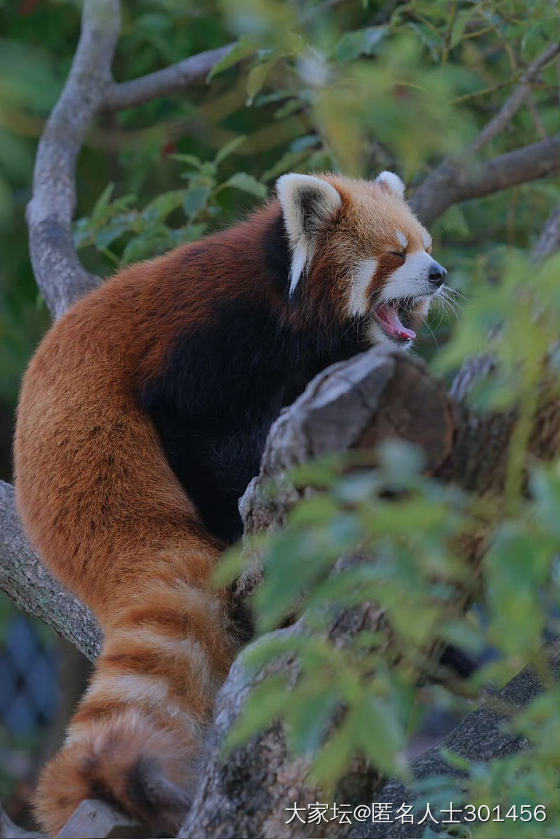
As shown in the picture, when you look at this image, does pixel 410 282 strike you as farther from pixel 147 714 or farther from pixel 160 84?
pixel 160 84

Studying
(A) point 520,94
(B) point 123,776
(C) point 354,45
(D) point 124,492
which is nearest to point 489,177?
(A) point 520,94

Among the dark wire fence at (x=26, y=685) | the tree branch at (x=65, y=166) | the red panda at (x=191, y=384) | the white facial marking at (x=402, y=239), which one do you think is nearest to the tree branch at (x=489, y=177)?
the red panda at (x=191, y=384)

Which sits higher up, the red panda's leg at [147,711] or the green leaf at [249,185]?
the green leaf at [249,185]

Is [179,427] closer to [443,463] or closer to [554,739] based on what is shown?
[443,463]

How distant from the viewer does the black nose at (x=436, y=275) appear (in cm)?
287

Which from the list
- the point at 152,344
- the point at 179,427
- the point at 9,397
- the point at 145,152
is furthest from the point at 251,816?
the point at 9,397

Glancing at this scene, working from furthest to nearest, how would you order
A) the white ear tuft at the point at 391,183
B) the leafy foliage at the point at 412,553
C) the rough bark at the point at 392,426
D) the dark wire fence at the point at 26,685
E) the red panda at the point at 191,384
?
the dark wire fence at the point at 26,685 < the white ear tuft at the point at 391,183 < the red panda at the point at 191,384 < the rough bark at the point at 392,426 < the leafy foliage at the point at 412,553

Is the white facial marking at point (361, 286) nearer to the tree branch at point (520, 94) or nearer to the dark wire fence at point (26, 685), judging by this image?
the tree branch at point (520, 94)

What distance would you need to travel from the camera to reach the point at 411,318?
3.10 meters

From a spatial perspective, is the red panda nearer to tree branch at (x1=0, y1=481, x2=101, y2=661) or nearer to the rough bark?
tree branch at (x1=0, y1=481, x2=101, y2=661)

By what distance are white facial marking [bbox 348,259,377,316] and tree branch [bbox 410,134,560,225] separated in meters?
0.78

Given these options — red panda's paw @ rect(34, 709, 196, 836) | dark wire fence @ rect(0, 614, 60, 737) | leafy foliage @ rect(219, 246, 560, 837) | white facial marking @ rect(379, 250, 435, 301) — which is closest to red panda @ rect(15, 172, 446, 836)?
white facial marking @ rect(379, 250, 435, 301)


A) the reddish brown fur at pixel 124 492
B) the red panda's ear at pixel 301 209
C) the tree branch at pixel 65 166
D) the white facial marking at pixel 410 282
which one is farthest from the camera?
the tree branch at pixel 65 166

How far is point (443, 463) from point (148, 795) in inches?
29.5
